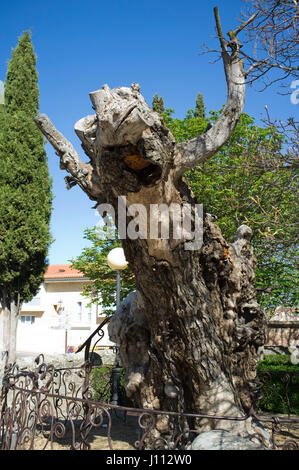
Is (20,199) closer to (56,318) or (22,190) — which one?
(22,190)

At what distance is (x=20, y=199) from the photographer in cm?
1496

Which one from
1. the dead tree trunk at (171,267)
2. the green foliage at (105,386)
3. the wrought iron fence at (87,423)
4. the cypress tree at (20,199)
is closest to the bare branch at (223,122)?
the dead tree trunk at (171,267)

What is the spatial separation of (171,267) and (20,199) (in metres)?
11.9

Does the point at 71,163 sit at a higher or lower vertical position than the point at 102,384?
higher

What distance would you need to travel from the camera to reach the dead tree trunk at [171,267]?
3.78 m

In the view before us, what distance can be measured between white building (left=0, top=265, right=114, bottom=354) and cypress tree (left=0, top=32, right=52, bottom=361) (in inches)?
472

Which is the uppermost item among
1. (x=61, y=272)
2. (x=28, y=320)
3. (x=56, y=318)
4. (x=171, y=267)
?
(x=61, y=272)

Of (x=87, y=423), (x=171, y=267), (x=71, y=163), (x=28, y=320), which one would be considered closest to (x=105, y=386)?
(x=87, y=423)

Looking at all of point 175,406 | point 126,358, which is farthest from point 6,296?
point 175,406

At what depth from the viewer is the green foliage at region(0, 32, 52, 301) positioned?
1468cm

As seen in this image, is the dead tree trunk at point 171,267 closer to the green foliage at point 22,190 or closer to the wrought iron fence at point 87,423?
the wrought iron fence at point 87,423

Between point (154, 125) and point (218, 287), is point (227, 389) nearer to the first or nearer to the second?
point (218, 287)

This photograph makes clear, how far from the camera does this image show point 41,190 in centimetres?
1564
